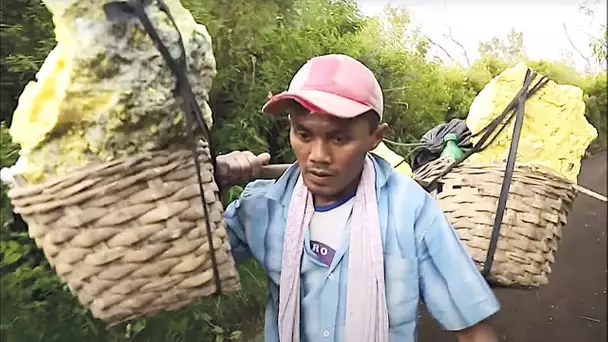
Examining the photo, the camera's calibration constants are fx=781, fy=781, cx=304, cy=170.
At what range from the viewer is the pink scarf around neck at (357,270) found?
61 centimetres

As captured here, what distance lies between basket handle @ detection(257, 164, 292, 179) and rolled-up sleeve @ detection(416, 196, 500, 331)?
151mm

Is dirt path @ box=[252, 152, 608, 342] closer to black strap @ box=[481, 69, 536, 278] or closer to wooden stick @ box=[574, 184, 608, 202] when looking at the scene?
wooden stick @ box=[574, 184, 608, 202]

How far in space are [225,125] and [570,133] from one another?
358 mm

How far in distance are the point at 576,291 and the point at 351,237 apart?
1.40 feet

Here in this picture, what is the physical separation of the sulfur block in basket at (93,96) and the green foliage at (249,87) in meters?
0.14

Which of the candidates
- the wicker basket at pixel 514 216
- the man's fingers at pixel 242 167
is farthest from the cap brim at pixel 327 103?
the wicker basket at pixel 514 216

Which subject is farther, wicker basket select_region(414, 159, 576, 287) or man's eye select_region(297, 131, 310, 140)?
wicker basket select_region(414, 159, 576, 287)

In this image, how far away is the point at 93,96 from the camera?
1.65 ft

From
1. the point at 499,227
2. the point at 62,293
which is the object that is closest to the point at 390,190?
the point at 499,227

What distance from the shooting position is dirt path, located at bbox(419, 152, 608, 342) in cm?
90

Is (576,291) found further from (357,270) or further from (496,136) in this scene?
(357,270)

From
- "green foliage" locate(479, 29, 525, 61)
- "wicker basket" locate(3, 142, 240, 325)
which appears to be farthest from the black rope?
"wicker basket" locate(3, 142, 240, 325)

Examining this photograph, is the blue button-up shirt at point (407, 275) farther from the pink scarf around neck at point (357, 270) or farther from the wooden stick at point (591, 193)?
the wooden stick at point (591, 193)

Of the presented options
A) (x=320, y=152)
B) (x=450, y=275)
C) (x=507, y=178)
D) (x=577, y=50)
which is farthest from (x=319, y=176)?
(x=577, y=50)
